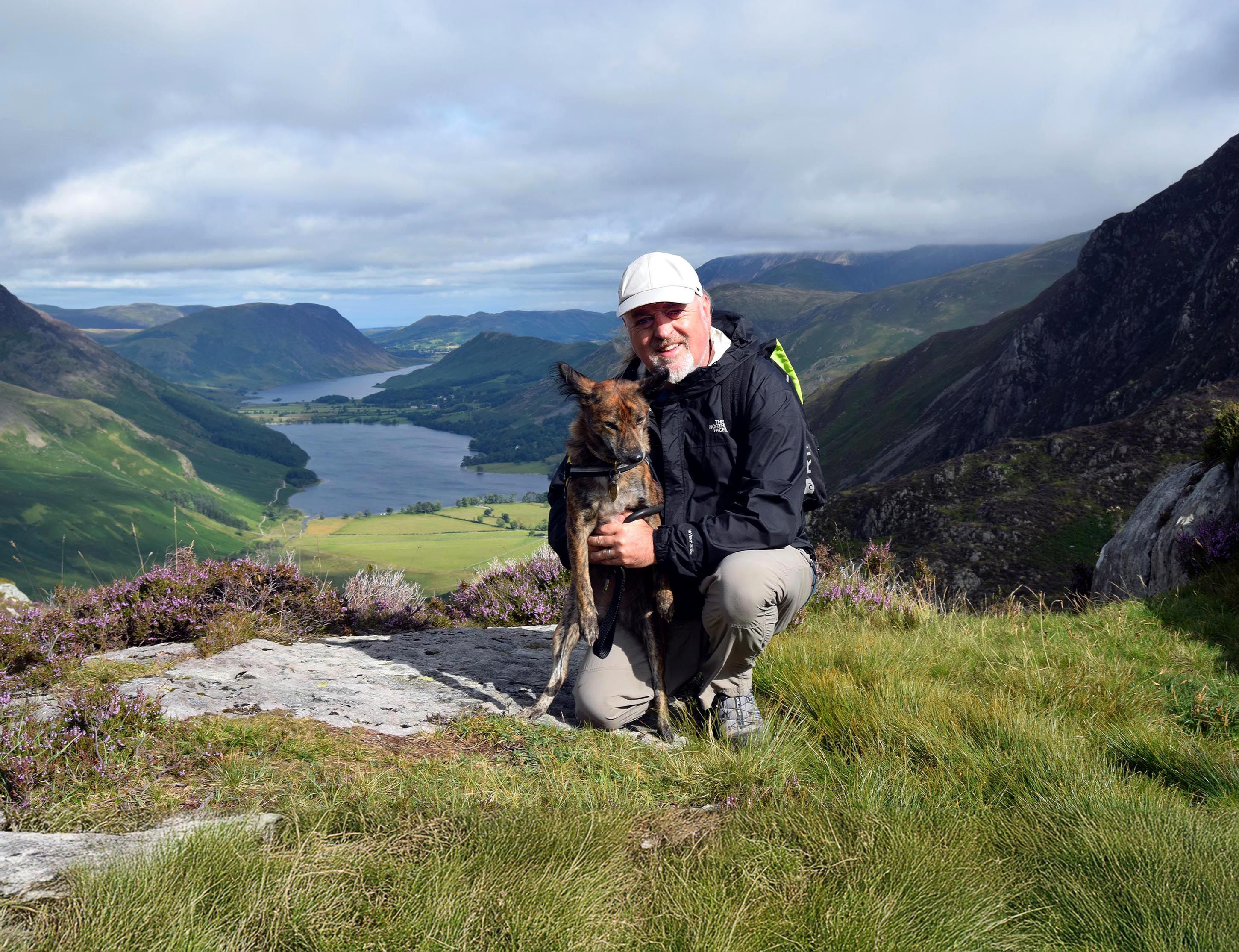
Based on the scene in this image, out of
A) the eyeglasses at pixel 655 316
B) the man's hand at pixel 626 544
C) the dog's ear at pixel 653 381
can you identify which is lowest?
the man's hand at pixel 626 544

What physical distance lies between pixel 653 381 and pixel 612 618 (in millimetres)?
1656

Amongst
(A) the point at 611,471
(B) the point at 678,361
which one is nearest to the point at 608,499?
(A) the point at 611,471

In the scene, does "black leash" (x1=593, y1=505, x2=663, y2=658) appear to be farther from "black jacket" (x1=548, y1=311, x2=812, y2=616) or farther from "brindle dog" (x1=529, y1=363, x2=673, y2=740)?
"black jacket" (x1=548, y1=311, x2=812, y2=616)

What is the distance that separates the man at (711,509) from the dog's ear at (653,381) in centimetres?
23

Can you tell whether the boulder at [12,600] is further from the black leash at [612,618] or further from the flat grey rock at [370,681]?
the black leash at [612,618]

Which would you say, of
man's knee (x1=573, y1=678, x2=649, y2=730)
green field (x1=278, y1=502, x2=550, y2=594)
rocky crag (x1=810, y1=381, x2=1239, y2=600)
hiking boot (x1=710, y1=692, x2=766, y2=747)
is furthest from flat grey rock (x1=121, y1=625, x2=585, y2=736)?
green field (x1=278, y1=502, x2=550, y2=594)

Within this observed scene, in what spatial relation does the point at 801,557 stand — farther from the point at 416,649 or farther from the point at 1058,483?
the point at 1058,483

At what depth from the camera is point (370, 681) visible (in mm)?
5754

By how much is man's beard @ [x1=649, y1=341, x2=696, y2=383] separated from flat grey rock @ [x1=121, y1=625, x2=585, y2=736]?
2.50 meters

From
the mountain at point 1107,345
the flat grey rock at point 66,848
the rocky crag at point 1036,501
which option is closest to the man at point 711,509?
the flat grey rock at point 66,848

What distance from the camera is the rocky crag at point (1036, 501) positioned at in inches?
830

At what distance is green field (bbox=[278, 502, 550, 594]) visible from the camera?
333ft

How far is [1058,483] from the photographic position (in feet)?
78.6

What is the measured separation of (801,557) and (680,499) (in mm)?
893
